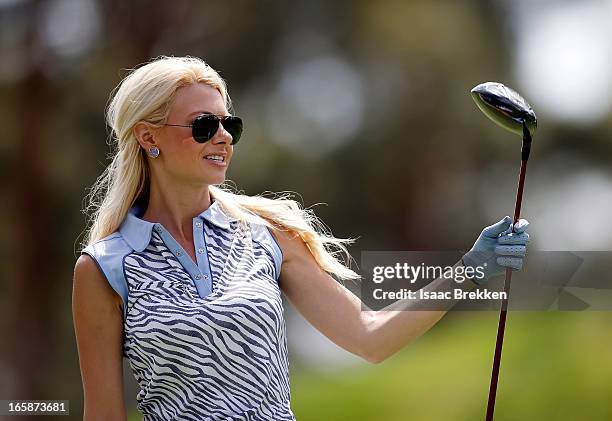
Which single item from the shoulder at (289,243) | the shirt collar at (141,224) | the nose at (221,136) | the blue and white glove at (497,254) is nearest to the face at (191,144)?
the nose at (221,136)

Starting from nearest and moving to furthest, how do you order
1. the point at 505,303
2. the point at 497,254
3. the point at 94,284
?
the point at 94,284
the point at 497,254
the point at 505,303

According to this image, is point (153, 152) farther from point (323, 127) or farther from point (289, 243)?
point (323, 127)

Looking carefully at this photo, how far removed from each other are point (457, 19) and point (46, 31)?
5.61m

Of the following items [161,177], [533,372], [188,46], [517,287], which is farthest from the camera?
[188,46]

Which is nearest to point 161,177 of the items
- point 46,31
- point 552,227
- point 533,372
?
point 533,372

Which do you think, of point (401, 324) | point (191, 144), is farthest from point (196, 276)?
point (401, 324)

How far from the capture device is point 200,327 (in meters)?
3.04

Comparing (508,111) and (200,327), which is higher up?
(508,111)

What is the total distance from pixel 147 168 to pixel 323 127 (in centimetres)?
1180

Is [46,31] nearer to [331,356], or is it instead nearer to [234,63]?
[234,63]

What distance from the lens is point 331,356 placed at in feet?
32.2

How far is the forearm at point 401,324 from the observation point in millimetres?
3293

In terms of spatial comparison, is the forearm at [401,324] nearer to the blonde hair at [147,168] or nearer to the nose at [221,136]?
the blonde hair at [147,168]

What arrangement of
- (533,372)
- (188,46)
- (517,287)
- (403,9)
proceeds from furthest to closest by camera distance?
(403,9)
(188,46)
(517,287)
(533,372)
